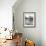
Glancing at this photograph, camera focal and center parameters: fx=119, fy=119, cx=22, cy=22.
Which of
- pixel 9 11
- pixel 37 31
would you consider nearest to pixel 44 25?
pixel 37 31

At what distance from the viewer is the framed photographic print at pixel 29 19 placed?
5.00 metres

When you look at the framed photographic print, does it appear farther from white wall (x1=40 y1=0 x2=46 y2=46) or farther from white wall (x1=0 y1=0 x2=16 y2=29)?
white wall (x1=0 y1=0 x2=16 y2=29)

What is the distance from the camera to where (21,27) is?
5066 millimetres

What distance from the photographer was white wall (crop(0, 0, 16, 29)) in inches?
165

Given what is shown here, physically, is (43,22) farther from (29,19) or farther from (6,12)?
(6,12)

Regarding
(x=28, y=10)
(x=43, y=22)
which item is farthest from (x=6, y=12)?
(x=43, y=22)

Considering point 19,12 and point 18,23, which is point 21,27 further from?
point 19,12

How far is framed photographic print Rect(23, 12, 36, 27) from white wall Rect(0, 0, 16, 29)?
0.93m

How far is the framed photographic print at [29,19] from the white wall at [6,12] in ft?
3.04

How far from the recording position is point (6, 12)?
167 inches

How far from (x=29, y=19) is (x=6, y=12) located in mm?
1177

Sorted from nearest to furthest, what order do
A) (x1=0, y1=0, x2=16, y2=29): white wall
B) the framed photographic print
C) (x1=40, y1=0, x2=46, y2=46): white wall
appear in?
(x1=0, y1=0, x2=16, y2=29): white wall < (x1=40, y1=0, x2=46, y2=46): white wall < the framed photographic print

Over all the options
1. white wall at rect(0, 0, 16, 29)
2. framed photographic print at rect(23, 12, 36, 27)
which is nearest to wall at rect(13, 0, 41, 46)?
framed photographic print at rect(23, 12, 36, 27)

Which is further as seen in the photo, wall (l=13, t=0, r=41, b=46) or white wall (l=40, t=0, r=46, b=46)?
wall (l=13, t=0, r=41, b=46)
